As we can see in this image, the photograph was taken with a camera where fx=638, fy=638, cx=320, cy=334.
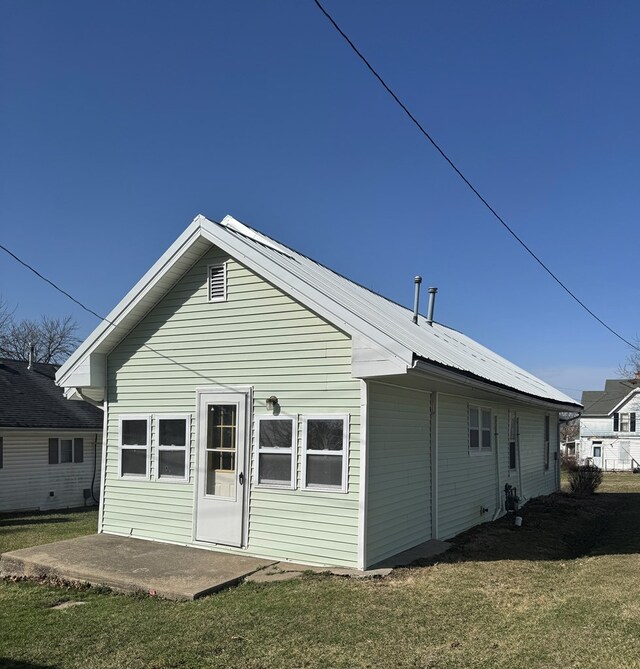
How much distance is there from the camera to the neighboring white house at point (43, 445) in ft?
69.5

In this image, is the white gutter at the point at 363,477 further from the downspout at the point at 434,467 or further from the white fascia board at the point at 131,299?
the white fascia board at the point at 131,299

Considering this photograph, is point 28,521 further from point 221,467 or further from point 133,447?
point 221,467

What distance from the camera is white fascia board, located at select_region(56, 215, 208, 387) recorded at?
10250 mm

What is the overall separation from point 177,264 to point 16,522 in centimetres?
1154

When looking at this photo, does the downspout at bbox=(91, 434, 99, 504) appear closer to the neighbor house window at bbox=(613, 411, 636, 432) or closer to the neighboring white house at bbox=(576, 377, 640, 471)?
the neighboring white house at bbox=(576, 377, 640, 471)

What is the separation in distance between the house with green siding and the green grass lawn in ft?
3.99

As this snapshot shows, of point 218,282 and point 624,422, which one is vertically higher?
point 218,282

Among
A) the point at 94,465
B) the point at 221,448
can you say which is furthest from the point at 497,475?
the point at 94,465

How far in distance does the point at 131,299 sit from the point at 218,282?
154cm

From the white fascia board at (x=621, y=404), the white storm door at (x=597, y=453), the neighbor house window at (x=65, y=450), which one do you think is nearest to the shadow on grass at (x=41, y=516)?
the neighbor house window at (x=65, y=450)

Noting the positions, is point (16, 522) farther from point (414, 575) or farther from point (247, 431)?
point (414, 575)

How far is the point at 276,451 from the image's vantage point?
9.52 metres

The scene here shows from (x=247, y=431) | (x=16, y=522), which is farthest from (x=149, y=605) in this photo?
(x=16, y=522)

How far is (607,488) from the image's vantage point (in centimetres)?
2586
